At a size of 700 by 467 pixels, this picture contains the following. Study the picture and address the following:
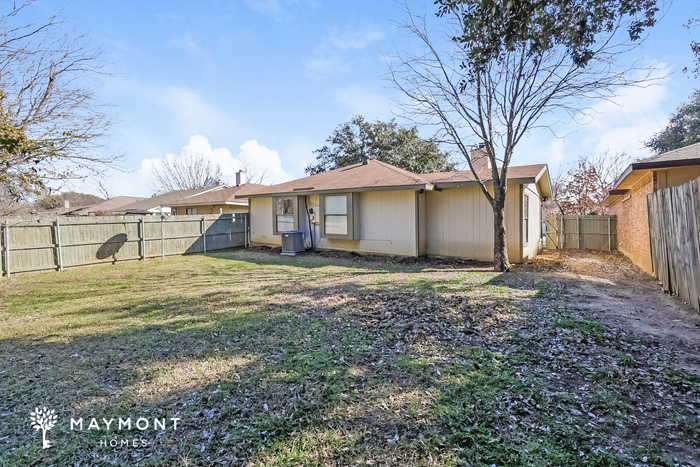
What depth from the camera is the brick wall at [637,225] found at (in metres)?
7.74

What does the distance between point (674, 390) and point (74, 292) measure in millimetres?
9201

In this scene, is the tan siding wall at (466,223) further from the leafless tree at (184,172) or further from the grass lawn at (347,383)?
the leafless tree at (184,172)

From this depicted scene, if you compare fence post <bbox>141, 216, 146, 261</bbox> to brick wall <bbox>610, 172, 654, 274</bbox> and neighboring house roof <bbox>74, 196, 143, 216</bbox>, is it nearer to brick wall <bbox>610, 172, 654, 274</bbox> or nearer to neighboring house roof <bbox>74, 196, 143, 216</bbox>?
brick wall <bbox>610, 172, 654, 274</bbox>

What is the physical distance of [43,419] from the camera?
96.2 inches

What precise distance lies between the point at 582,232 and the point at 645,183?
6.54m

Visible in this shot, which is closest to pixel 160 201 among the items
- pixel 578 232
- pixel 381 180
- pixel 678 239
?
pixel 381 180

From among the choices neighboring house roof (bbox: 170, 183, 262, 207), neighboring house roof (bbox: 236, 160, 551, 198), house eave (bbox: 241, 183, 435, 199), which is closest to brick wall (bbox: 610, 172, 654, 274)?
neighboring house roof (bbox: 236, 160, 551, 198)

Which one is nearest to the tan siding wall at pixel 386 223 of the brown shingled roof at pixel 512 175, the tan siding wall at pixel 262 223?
the brown shingled roof at pixel 512 175

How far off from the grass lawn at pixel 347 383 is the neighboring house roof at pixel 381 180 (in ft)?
15.8

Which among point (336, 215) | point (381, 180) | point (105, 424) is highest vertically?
point (381, 180)

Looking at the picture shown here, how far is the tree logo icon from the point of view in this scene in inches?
92.3

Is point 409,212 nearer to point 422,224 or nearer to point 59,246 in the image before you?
point 422,224

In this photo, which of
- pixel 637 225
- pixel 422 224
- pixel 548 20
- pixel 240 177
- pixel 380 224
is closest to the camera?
pixel 548 20

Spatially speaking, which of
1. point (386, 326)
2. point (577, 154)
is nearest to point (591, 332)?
point (386, 326)
